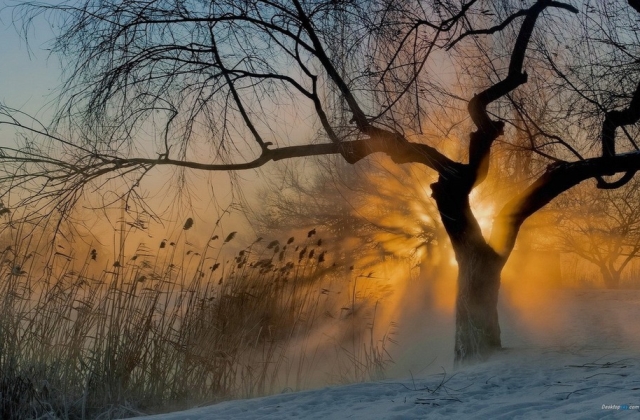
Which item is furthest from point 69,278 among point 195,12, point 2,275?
point 195,12

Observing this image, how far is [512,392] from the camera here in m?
5.05

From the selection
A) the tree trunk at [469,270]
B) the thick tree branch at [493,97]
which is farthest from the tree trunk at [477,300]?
the thick tree branch at [493,97]

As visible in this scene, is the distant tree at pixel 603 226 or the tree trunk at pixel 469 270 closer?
the tree trunk at pixel 469 270

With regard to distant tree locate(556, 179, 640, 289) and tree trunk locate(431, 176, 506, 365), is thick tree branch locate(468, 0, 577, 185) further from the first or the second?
distant tree locate(556, 179, 640, 289)

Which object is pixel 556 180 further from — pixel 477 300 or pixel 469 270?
pixel 477 300

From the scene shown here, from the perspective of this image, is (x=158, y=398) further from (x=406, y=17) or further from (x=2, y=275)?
(x=406, y=17)

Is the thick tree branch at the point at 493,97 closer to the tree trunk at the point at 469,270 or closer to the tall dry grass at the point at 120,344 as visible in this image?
the tree trunk at the point at 469,270

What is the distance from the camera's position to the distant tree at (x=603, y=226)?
13156 millimetres

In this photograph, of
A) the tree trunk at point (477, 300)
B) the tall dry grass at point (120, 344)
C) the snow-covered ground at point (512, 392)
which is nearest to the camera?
the snow-covered ground at point (512, 392)

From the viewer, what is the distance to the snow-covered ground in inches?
168

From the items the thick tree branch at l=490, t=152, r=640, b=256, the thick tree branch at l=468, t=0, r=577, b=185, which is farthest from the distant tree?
the thick tree branch at l=468, t=0, r=577, b=185

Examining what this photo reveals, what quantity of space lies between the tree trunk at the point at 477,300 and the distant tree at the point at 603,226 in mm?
3519

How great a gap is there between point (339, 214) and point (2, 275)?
9771 mm

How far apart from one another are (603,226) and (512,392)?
14.8 meters
